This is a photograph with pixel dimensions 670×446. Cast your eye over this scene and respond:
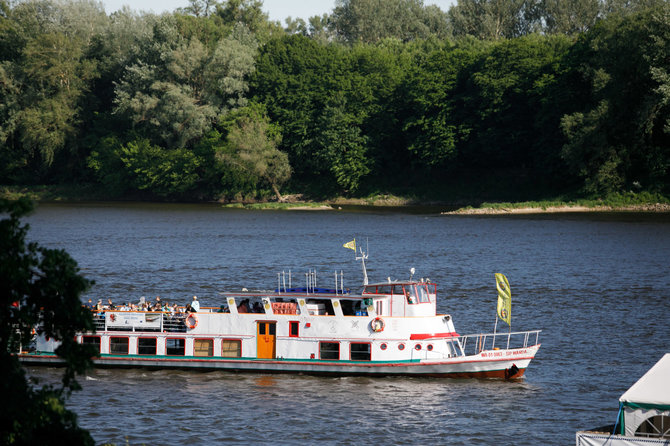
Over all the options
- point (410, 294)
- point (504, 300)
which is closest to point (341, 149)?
point (410, 294)

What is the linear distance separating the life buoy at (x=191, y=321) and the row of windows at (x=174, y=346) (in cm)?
80

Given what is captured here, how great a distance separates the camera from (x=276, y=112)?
163m

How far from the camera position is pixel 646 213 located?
124 meters

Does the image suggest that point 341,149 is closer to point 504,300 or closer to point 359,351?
point 359,351

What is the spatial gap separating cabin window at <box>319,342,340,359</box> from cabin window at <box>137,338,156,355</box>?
361 inches

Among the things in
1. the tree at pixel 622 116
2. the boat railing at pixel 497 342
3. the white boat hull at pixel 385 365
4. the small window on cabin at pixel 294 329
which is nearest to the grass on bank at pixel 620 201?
the tree at pixel 622 116

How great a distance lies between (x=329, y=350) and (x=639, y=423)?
64.6 feet

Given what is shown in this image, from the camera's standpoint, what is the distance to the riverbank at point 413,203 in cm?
12764

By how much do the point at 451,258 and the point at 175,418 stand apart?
52.7 metres

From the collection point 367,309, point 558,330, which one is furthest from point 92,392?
point 558,330

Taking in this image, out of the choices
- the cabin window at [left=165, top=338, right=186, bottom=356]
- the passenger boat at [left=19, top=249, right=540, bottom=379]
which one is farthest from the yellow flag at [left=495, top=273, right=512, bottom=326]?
the cabin window at [left=165, top=338, right=186, bottom=356]

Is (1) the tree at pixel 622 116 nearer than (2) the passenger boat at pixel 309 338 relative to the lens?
No

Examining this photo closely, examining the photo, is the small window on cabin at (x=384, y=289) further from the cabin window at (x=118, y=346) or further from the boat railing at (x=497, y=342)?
the cabin window at (x=118, y=346)

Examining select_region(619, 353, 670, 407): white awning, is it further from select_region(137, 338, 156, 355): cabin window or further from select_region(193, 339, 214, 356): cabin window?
select_region(137, 338, 156, 355): cabin window
